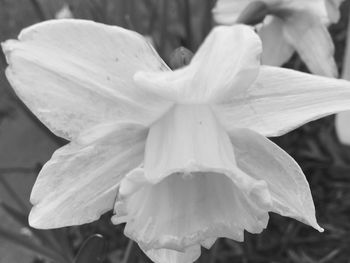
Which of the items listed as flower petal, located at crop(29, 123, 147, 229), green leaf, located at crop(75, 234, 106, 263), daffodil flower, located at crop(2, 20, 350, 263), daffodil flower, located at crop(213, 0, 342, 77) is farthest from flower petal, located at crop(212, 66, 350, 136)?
daffodil flower, located at crop(213, 0, 342, 77)

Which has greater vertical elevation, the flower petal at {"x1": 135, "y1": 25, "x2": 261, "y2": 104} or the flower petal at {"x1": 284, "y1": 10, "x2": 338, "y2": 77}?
the flower petal at {"x1": 135, "y1": 25, "x2": 261, "y2": 104}

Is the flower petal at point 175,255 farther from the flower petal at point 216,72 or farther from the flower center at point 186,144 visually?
the flower petal at point 216,72

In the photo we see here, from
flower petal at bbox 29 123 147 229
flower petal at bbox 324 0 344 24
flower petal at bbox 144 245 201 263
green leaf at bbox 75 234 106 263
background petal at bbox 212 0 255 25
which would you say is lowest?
→ green leaf at bbox 75 234 106 263

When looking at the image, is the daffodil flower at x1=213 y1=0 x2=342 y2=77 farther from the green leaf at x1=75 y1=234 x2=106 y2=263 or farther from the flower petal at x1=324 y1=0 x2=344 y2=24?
the green leaf at x1=75 y1=234 x2=106 y2=263

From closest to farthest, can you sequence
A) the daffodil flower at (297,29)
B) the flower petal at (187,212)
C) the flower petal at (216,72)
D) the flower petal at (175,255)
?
the flower petal at (216,72) < the flower petal at (187,212) < the flower petal at (175,255) < the daffodil flower at (297,29)

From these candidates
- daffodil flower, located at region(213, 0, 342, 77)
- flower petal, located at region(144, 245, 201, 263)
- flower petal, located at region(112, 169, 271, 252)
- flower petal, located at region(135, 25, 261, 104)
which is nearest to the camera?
flower petal, located at region(135, 25, 261, 104)

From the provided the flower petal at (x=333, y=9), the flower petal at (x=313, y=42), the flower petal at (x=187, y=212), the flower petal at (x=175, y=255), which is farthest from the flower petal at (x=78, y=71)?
the flower petal at (x=333, y=9)
